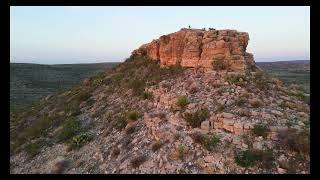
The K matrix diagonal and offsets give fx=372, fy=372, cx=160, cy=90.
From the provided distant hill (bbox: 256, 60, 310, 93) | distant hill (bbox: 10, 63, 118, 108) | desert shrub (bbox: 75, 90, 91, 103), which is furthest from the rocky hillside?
distant hill (bbox: 10, 63, 118, 108)

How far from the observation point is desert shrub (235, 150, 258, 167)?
9344 millimetres

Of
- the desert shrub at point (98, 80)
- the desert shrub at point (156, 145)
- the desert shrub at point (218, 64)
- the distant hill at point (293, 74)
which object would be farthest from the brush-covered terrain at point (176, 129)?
the distant hill at point (293, 74)

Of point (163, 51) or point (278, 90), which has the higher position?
point (163, 51)

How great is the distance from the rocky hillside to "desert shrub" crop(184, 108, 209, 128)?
30mm

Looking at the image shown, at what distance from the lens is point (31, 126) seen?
15969 mm

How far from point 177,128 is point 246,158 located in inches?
99.4

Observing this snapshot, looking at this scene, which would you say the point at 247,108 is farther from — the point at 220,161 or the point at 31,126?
the point at 31,126

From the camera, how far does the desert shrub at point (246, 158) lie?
9.34m

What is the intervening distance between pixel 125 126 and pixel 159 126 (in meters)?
1.60

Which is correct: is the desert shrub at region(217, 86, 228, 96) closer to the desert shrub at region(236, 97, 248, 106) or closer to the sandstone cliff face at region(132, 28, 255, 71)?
the desert shrub at region(236, 97, 248, 106)

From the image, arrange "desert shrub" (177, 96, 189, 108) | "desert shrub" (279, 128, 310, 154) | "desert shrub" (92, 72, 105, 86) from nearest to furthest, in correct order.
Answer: "desert shrub" (279, 128, 310, 154) → "desert shrub" (177, 96, 189, 108) → "desert shrub" (92, 72, 105, 86)
